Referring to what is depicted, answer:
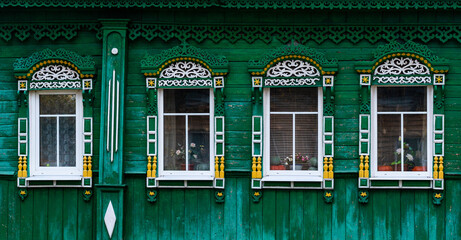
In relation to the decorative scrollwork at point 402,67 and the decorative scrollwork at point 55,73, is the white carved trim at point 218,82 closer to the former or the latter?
the decorative scrollwork at point 55,73

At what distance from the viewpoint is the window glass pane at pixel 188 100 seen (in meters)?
7.86

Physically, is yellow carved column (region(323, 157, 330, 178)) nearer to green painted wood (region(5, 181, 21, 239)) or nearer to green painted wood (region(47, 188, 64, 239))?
green painted wood (region(47, 188, 64, 239))

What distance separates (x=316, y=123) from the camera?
7.75m

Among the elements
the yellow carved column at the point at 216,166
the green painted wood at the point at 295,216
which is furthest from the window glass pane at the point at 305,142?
the yellow carved column at the point at 216,166

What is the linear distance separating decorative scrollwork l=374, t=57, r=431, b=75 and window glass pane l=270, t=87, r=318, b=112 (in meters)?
0.98

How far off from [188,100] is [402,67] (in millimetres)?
3138

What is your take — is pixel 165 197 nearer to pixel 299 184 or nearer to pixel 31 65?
pixel 299 184

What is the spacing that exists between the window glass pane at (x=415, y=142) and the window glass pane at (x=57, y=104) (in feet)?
16.3

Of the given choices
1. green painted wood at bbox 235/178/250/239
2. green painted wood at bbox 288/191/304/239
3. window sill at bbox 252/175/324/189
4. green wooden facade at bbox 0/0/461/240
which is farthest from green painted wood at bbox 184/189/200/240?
green painted wood at bbox 288/191/304/239

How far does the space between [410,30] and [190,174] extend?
3.82 meters

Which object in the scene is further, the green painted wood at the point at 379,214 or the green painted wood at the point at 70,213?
the green painted wood at the point at 70,213

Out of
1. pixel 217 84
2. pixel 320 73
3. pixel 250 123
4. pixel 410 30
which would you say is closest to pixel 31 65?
pixel 217 84

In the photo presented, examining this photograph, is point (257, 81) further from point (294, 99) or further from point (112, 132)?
point (112, 132)

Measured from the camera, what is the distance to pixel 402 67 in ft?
24.8
